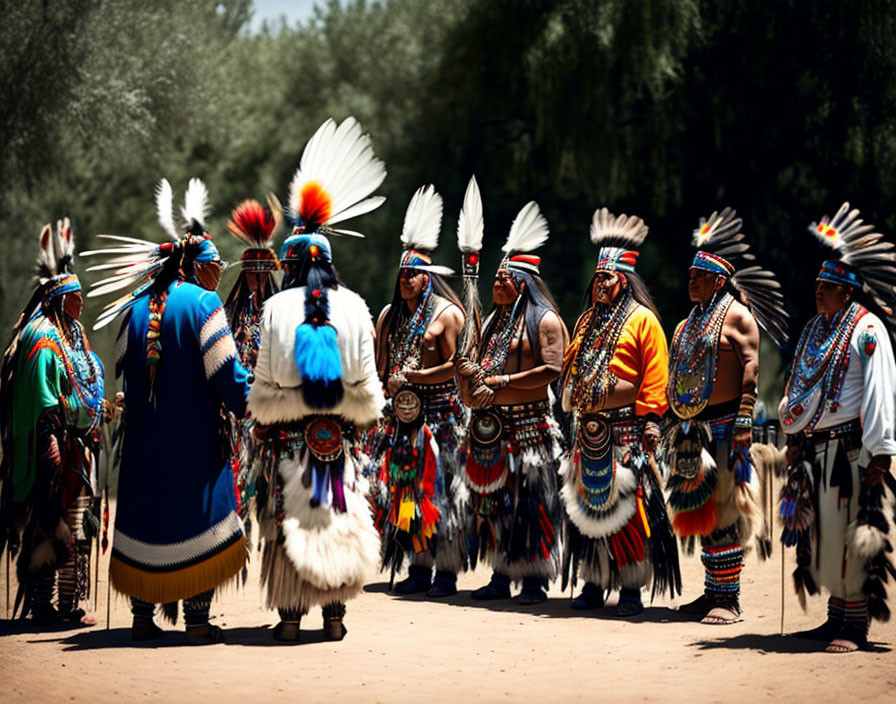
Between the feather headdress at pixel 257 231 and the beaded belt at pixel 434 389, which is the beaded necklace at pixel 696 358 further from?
the feather headdress at pixel 257 231

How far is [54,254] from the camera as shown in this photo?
6.74m

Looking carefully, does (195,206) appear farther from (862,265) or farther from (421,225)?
(862,265)

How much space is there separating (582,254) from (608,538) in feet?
49.8

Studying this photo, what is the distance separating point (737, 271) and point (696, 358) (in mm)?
661

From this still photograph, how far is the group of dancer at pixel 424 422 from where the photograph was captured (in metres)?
5.82

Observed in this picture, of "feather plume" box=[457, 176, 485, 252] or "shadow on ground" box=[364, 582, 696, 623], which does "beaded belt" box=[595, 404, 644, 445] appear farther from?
"feather plume" box=[457, 176, 485, 252]

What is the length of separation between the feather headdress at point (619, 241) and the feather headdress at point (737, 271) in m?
0.40

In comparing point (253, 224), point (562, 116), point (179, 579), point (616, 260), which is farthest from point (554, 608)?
point (562, 116)

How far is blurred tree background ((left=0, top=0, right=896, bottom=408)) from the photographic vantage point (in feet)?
55.4

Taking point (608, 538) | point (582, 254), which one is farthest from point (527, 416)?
point (582, 254)

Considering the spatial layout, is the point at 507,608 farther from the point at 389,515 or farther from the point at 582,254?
the point at 582,254

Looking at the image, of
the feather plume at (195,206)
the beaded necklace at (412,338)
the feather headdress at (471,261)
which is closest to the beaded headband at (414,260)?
the beaded necklace at (412,338)

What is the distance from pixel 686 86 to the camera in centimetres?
1817

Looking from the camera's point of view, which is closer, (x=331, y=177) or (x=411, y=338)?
(x=331, y=177)
